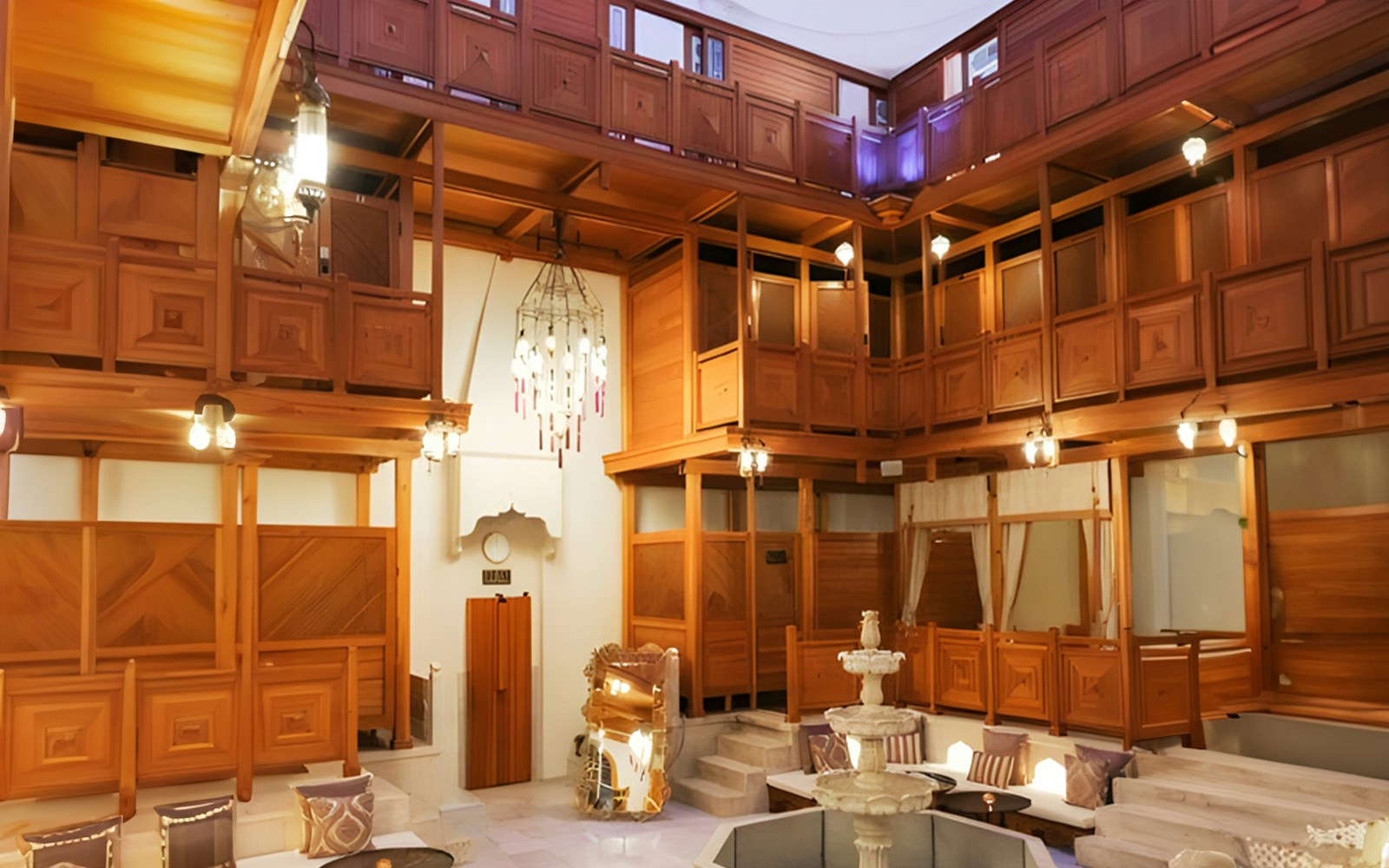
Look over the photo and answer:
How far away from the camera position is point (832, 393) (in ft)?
42.1

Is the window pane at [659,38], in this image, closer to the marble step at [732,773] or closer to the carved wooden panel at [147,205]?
the carved wooden panel at [147,205]

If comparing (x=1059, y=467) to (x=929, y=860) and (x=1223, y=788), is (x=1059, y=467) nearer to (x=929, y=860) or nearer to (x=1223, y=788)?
(x=1223, y=788)

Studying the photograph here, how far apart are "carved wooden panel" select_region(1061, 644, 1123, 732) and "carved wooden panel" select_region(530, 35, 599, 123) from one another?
7.45 meters

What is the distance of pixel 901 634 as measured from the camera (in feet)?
41.1

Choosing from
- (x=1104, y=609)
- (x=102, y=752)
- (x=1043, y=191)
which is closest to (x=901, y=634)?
(x=1104, y=609)

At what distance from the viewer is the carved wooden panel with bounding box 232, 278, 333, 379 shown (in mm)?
8688

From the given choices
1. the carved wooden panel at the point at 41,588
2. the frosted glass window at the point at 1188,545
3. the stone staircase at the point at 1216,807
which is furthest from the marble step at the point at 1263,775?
the carved wooden panel at the point at 41,588

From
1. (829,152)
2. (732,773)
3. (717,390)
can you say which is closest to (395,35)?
(717,390)

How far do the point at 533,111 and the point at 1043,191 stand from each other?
18.0ft

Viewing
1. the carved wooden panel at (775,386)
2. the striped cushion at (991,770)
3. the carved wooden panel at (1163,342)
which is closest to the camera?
the carved wooden panel at (1163,342)

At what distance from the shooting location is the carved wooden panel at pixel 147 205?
28.1ft

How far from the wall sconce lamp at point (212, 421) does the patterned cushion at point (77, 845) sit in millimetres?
2670

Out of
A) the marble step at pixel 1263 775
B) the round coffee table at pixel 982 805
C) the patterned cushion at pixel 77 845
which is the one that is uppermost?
the patterned cushion at pixel 77 845

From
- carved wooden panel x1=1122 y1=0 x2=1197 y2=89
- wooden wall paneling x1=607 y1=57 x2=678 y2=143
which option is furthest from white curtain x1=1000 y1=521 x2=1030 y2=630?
wooden wall paneling x1=607 y1=57 x2=678 y2=143
